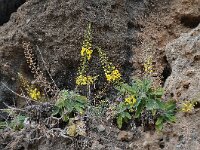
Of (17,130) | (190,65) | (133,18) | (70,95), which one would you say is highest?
(133,18)

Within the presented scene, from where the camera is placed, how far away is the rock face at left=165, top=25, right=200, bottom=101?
3945 millimetres

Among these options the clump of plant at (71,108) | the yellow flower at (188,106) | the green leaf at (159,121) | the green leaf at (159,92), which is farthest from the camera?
the clump of plant at (71,108)

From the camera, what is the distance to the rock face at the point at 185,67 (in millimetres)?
3945

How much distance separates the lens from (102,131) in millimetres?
4066

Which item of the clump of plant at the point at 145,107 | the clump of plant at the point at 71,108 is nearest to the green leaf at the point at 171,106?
the clump of plant at the point at 145,107

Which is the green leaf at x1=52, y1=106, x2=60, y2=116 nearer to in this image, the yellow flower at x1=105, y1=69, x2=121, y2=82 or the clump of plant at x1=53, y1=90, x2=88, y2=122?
the clump of plant at x1=53, y1=90, x2=88, y2=122

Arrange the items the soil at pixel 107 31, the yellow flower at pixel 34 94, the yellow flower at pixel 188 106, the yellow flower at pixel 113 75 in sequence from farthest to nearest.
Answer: the soil at pixel 107 31 < the yellow flower at pixel 34 94 < the yellow flower at pixel 113 75 < the yellow flower at pixel 188 106

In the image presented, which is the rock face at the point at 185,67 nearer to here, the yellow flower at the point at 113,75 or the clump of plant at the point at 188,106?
the clump of plant at the point at 188,106

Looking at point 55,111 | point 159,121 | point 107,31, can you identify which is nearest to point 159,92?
point 159,121

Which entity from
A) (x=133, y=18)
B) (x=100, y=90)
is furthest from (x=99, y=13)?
(x=100, y=90)

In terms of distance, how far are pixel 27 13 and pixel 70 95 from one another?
115cm

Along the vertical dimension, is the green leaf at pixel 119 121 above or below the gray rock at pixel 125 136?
above

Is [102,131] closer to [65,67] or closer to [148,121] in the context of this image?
[148,121]

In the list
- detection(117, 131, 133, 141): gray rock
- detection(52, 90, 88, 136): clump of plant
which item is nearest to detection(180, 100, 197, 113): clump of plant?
detection(117, 131, 133, 141): gray rock
